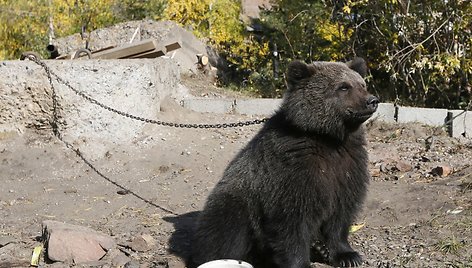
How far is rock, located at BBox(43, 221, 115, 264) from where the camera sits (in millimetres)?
6508

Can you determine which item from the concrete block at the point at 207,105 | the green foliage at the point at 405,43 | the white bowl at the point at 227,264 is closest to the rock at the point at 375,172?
the green foliage at the point at 405,43

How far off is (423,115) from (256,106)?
112 inches

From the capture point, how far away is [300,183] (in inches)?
212

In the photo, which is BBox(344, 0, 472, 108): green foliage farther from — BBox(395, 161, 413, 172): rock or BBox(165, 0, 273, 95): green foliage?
BBox(165, 0, 273, 95): green foliage

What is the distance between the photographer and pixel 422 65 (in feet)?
35.2

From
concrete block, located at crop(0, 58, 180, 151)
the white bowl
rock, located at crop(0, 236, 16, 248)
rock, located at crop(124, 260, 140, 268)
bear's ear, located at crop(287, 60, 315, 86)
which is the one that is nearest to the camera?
the white bowl

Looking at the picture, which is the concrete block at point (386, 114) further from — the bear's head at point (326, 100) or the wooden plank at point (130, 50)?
the bear's head at point (326, 100)

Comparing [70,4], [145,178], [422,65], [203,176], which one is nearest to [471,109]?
[422,65]

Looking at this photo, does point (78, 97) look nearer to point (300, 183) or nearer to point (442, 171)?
point (442, 171)

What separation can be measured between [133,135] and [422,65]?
189 inches

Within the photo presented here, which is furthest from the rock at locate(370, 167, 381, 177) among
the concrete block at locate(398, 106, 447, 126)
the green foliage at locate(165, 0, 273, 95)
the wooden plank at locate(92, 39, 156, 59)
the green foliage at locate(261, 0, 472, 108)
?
the green foliage at locate(165, 0, 273, 95)

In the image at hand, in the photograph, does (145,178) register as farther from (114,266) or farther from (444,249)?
(444,249)

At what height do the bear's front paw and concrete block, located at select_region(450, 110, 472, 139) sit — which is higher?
concrete block, located at select_region(450, 110, 472, 139)

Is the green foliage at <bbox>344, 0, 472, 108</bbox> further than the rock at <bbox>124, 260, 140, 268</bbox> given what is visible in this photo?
Yes
